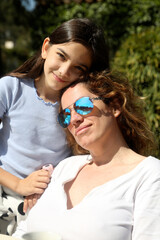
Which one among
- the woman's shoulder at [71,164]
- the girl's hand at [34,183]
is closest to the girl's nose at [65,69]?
the woman's shoulder at [71,164]

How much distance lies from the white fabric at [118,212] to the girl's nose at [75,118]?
49 cm

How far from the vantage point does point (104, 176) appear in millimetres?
2090

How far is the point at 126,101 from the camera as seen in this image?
2.22 meters

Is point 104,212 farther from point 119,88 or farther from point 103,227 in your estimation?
point 119,88

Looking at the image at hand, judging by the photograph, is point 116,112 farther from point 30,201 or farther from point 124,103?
point 30,201

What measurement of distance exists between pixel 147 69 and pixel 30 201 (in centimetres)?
257

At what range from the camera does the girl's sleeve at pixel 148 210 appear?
5.60 feet

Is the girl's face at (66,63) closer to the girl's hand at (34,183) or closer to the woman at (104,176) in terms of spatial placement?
the woman at (104,176)

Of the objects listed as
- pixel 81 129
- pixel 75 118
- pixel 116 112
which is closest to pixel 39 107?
pixel 75 118

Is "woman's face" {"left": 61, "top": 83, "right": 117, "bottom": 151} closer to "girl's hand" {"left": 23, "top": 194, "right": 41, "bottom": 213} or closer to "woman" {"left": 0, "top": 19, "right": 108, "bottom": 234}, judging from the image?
"woman" {"left": 0, "top": 19, "right": 108, "bottom": 234}

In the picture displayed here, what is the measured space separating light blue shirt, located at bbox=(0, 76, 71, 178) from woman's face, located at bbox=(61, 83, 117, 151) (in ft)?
1.54

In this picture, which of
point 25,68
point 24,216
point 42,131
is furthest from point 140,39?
point 24,216

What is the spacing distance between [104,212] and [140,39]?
3.23 metres

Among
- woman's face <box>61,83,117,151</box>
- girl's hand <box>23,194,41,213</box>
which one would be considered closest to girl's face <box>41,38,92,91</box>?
woman's face <box>61,83,117,151</box>
